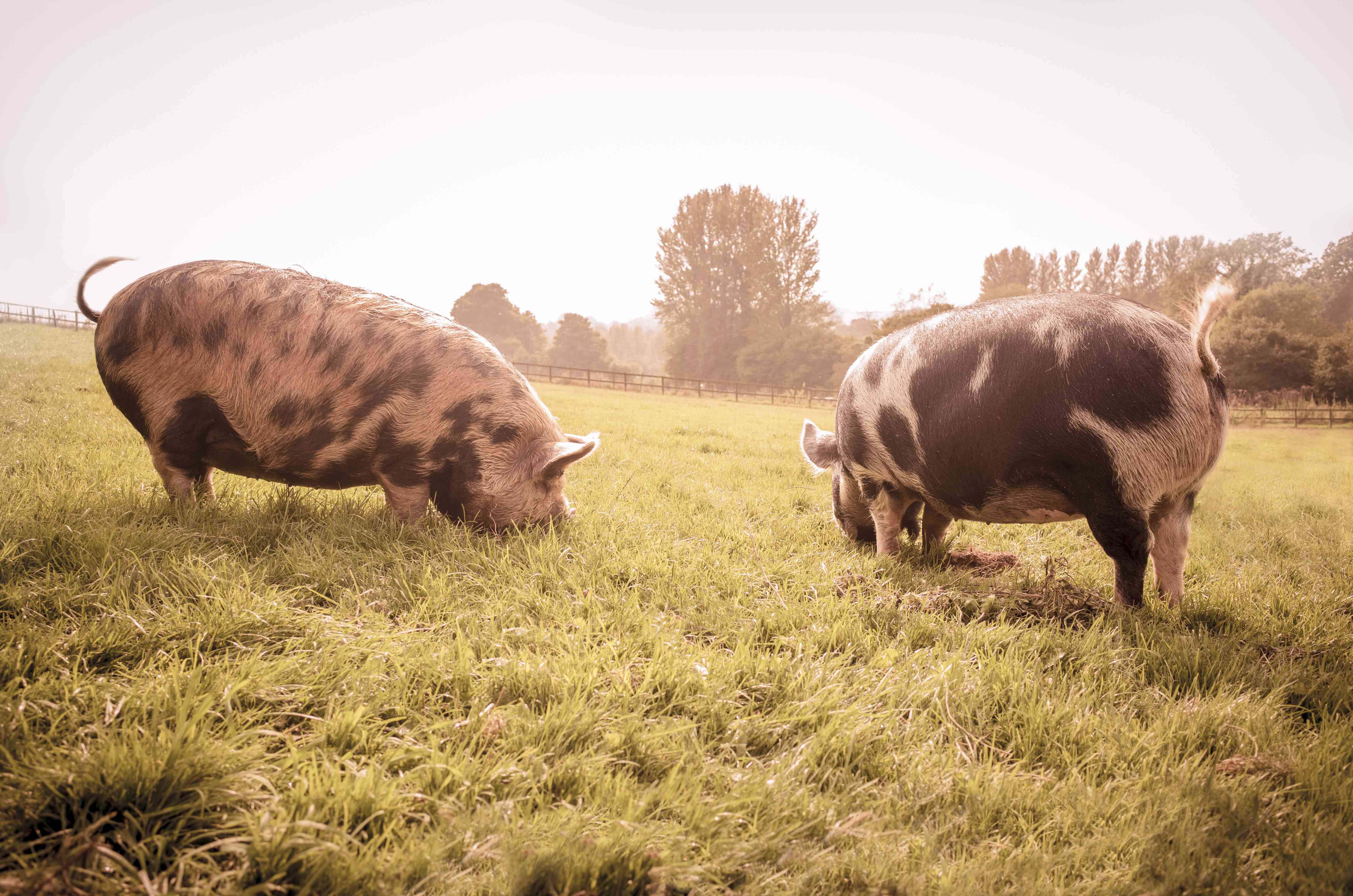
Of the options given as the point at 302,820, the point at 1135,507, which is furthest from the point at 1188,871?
the point at 302,820

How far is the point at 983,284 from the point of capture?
3859cm

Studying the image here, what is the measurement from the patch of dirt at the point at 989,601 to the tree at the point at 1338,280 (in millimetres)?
6108

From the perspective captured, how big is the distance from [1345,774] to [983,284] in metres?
43.5

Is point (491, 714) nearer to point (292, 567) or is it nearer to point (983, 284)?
point (292, 567)

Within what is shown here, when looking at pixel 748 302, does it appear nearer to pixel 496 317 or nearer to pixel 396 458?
pixel 496 317

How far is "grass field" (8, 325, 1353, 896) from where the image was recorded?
3.91 feet

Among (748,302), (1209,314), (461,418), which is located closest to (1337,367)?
(1209,314)

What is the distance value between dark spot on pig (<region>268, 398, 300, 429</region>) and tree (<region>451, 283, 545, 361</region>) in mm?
42386

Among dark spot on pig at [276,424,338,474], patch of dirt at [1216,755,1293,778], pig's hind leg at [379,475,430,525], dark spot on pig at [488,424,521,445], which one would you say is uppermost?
dark spot on pig at [488,424,521,445]

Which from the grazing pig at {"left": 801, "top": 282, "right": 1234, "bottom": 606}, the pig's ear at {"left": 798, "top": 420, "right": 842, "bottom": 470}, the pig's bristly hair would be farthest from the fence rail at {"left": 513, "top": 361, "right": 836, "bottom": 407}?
the pig's bristly hair

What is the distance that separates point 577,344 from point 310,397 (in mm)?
43767

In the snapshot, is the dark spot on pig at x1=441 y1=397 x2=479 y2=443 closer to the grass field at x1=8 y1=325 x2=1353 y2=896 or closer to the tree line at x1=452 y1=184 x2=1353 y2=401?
the grass field at x1=8 y1=325 x2=1353 y2=896

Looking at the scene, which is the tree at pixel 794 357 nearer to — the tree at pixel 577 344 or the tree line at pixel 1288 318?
the tree at pixel 577 344

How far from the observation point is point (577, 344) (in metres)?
45.8
